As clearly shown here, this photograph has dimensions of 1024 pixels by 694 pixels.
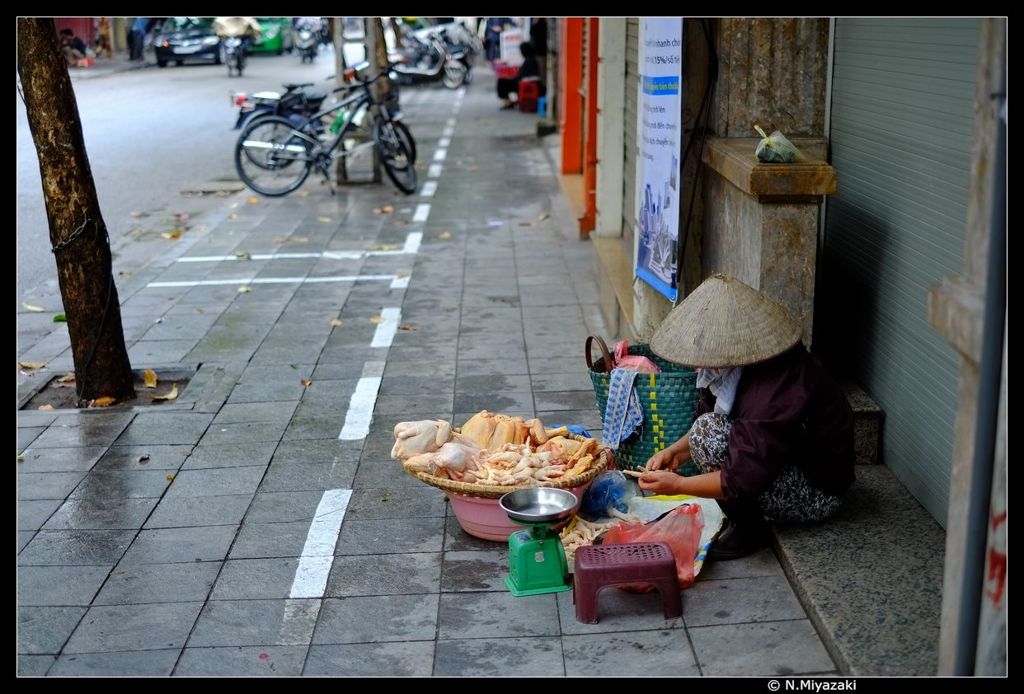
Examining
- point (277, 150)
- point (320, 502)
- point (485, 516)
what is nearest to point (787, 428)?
point (485, 516)

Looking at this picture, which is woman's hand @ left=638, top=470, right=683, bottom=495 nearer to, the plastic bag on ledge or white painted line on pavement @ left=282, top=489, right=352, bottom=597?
white painted line on pavement @ left=282, top=489, right=352, bottom=597

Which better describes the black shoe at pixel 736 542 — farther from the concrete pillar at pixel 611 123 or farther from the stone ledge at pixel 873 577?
the concrete pillar at pixel 611 123

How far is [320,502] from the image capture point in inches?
199

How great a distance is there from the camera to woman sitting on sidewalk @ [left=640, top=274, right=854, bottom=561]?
13.1 ft

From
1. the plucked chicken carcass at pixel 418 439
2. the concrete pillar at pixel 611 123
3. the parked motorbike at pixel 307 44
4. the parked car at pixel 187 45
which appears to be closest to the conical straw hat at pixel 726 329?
the plucked chicken carcass at pixel 418 439

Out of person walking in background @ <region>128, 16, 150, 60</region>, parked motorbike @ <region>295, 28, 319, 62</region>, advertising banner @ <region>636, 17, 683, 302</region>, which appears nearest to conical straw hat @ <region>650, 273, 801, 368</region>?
advertising banner @ <region>636, 17, 683, 302</region>

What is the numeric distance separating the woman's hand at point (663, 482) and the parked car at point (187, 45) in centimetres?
3653

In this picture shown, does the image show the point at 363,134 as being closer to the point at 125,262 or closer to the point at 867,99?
the point at 125,262

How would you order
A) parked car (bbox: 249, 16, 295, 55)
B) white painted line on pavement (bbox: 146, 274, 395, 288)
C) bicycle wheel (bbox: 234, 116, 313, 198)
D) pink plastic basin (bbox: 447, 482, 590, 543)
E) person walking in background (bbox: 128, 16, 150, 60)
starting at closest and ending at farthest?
pink plastic basin (bbox: 447, 482, 590, 543) → white painted line on pavement (bbox: 146, 274, 395, 288) → bicycle wheel (bbox: 234, 116, 313, 198) → person walking in background (bbox: 128, 16, 150, 60) → parked car (bbox: 249, 16, 295, 55)

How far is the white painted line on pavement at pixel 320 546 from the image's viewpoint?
426 centimetres

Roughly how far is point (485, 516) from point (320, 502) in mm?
912

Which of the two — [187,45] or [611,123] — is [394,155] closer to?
[611,123]

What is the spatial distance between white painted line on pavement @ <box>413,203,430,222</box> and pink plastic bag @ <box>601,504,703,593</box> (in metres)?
8.22

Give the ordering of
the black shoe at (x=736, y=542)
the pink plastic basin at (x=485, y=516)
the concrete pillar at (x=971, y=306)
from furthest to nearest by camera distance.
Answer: the pink plastic basin at (x=485, y=516) < the black shoe at (x=736, y=542) < the concrete pillar at (x=971, y=306)
